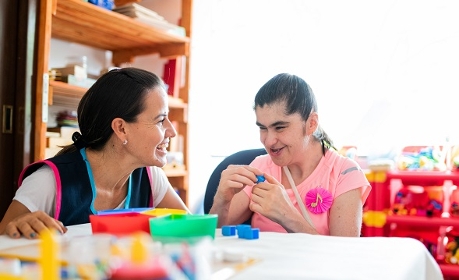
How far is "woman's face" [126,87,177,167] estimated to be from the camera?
1.32 meters

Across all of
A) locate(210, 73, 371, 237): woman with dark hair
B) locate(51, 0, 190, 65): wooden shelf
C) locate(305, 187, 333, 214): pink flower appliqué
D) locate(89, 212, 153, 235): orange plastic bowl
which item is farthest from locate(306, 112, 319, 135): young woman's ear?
locate(51, 0, 190, 65): wooden shelf

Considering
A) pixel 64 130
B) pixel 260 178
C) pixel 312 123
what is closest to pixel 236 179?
pixel 260 178

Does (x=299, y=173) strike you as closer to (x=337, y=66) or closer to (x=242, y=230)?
(x=242, y=230)

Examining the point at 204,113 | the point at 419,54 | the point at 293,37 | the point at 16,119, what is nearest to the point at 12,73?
the point at 16,119

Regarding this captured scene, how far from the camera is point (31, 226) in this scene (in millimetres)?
892

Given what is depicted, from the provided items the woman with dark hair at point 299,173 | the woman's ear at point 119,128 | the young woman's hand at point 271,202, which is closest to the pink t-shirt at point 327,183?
the woman with dark hair at point 299,173

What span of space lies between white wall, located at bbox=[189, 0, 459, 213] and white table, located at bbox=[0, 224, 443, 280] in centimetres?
171

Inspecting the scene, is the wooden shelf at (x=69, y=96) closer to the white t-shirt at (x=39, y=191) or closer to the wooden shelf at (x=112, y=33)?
the wooden shelf at (x=112, y=33)

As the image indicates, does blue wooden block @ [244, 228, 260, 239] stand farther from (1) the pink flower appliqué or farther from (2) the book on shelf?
(2) the book on shelf

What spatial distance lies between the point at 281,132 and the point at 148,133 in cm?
39

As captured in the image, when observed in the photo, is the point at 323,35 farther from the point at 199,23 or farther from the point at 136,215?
the point at 136,215

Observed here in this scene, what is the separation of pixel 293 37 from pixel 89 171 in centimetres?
181

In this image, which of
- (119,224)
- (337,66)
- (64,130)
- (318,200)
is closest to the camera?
(119,224)

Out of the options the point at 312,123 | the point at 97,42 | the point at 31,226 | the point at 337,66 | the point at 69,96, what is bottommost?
the point at 31,226
